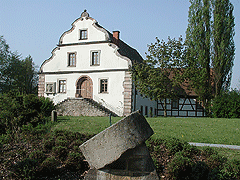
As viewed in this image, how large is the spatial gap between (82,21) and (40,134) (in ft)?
65.0

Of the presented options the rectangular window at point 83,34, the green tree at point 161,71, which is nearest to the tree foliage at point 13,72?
the rectangular window at point 83,34

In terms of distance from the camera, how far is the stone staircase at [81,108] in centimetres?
2367

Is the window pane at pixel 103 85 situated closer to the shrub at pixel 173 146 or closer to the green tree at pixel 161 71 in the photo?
the green tree at pixel 161 71

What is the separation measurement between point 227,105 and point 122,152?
2197 cm

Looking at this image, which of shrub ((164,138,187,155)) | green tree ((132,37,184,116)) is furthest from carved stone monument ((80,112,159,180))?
green tree ((132,37,184,116))

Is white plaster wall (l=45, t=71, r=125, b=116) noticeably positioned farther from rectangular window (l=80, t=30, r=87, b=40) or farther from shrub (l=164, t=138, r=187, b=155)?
shrub (l=164, t=138, r=187, b=155)

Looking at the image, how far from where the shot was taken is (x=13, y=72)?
137ft

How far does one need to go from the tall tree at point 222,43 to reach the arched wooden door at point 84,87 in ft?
39.1

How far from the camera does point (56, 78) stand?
89.2 feet

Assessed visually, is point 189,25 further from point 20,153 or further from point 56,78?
point 20,153

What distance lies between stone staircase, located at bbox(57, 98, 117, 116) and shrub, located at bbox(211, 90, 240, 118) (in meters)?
8.91

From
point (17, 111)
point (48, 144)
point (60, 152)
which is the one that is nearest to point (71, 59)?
point (17, 111)

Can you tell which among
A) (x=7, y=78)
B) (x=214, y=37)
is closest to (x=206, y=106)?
(x=214, y=37)

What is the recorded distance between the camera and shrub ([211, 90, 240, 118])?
2314 centimetres
